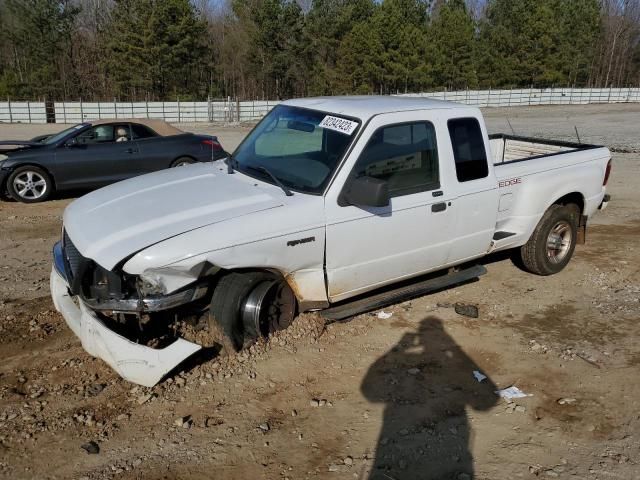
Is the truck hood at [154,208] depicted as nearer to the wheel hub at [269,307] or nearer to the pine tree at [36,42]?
the wheel hub at [269,307]

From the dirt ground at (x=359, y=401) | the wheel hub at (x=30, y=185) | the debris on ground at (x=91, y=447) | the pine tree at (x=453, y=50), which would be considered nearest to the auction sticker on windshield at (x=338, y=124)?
the dirt ground at (x=359, y=401)

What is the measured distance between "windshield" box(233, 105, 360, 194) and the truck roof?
0.08 meters

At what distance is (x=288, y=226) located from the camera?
4.24m

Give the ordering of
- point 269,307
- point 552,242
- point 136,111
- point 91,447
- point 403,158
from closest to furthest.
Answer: point 91,447 < point 269,307 < point 403,158 < point 552,242 < point 136,111

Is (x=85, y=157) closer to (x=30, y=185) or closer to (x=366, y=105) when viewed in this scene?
(x=30, y=185)

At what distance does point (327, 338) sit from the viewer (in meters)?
5.03

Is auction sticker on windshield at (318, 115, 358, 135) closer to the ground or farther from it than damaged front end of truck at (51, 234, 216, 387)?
farther from it

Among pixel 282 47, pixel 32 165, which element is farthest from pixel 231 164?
pixel 282 47

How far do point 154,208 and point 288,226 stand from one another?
987mm

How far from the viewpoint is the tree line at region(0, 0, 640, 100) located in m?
47.5

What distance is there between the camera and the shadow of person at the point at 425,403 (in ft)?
11.5

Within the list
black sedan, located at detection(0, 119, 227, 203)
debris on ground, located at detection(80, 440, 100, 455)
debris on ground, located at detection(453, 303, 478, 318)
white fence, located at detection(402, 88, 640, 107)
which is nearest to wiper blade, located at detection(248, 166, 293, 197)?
debris on ground, located at detection(80, 440, 100, 455)

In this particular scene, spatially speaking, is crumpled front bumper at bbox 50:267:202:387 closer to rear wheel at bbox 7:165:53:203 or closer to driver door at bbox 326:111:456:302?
driver door at bbox 326:111:456:302

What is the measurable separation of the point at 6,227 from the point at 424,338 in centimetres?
666
